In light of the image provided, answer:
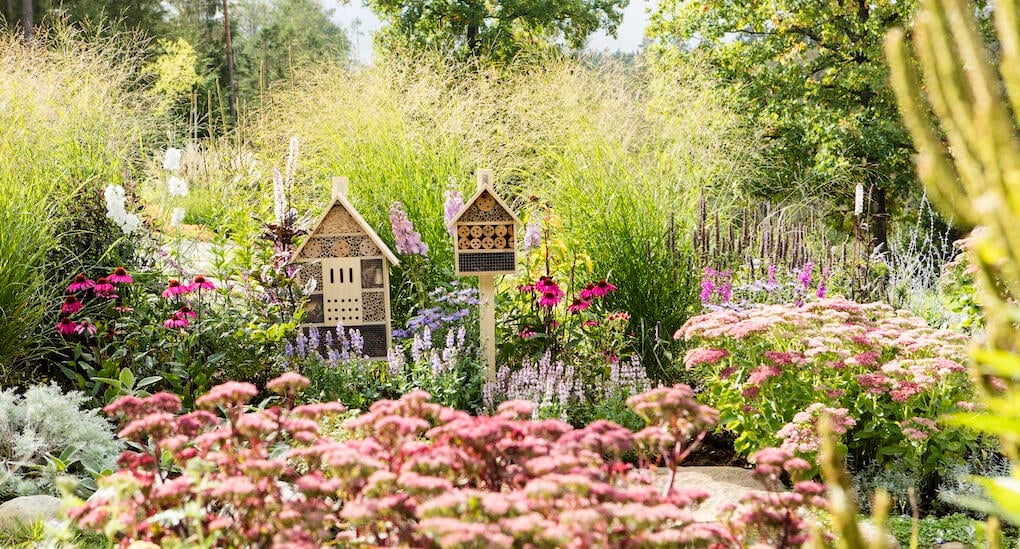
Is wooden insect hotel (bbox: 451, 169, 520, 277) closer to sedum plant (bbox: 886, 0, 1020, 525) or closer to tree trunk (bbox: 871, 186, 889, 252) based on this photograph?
sedum plant (bbox: 886, 0, 1020, 525)

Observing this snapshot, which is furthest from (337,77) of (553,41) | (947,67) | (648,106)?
(553,41)

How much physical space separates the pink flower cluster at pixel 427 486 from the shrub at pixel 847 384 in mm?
1505

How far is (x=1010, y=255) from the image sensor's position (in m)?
0.97

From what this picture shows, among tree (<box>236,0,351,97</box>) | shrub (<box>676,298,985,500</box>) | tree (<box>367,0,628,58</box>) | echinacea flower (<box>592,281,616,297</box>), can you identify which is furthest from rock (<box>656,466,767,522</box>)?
tree (<box>236,0,351,97</box>)

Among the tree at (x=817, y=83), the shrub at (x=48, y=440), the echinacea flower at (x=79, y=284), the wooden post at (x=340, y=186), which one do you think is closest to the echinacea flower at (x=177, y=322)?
the echinacea flower at (x=79, y=284)

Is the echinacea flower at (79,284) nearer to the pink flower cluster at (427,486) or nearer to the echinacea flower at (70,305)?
the echinacea flower at (70,305)

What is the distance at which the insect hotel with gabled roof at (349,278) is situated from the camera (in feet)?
15.9

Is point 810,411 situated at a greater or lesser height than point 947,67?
lesser

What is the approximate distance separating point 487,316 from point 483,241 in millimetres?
380

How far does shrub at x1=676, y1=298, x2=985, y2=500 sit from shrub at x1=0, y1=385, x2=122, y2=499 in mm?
2321

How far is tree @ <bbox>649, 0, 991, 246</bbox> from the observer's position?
1088 cm

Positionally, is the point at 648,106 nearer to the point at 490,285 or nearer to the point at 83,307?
the point at 490,285

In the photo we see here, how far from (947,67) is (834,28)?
37.8ft

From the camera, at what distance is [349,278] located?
16.1 ft
